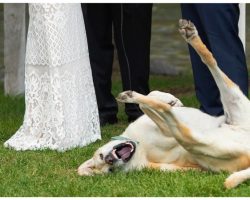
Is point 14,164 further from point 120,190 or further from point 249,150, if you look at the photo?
point 249,150

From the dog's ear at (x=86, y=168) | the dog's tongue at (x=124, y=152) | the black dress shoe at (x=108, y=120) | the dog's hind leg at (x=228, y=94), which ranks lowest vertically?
the black dress shoe at (x=108, y=120)

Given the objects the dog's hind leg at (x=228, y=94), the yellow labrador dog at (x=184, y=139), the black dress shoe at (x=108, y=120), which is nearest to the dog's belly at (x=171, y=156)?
the yellow labrador dog at (x=184, y=139)

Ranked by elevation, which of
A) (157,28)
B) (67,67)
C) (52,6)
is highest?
(52,6)

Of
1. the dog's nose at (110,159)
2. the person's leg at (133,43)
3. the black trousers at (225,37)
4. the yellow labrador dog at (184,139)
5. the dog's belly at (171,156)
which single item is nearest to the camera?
the yellow labrador dog at (184,139)

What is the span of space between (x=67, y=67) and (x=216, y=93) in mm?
1131

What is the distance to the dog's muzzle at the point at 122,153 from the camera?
4.91m

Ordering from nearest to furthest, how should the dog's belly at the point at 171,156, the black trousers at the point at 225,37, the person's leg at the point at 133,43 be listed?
1. the dog's belly at the point at 171,156
2. the black trousers at the point at 225,37
3. the person's leg at the point at 133,43

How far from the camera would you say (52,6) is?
5812 mm

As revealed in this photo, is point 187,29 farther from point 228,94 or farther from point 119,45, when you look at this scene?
point 119,45

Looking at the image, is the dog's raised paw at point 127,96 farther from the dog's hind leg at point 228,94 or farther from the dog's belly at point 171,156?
the dog's hind leg at point 228,94

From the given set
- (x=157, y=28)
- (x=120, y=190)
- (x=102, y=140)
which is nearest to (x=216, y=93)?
Answer: (x=102, y=140)

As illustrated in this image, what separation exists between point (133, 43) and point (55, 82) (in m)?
1.29

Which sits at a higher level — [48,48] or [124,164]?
[48,48]

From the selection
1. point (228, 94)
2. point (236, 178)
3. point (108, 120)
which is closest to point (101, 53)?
point (108, 120)
